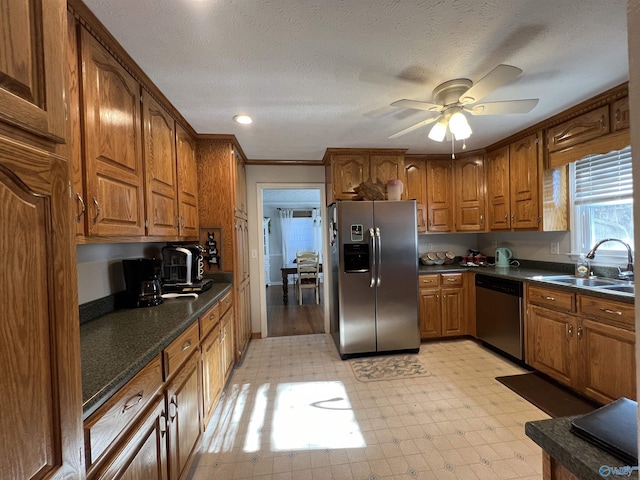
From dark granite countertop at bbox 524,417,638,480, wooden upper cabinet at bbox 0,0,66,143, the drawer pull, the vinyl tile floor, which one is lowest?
the vinyl tile floor

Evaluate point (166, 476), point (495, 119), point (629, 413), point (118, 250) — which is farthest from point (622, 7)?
point (118, 250)

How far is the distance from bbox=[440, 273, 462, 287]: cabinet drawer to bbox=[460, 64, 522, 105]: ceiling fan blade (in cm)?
204

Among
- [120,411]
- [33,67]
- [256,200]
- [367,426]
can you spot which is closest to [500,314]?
[367,426]

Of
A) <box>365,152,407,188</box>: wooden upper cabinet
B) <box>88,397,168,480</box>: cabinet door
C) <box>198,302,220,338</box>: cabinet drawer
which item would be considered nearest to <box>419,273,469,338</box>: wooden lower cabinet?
<box>365,152,407,188</box>: wooden upper cabinet

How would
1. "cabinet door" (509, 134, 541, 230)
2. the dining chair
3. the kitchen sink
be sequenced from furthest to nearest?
the dining chair, "cabinet door" (509, 134, 541, 230), the kitchen sink

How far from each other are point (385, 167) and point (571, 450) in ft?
9.89

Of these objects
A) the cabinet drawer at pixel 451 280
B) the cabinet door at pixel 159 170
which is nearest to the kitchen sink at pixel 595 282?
the cabinet drawer at pixel 451 280

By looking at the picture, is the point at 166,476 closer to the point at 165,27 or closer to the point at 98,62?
the point at 98,62

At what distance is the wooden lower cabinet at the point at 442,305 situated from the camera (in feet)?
10.6

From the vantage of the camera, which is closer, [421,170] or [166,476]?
[166,476]

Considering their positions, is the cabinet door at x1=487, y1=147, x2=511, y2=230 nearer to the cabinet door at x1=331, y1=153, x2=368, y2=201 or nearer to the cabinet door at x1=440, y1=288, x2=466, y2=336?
the cabinet door at x1=440, y1=288, x2=466, y2=336

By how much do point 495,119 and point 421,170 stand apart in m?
1.11

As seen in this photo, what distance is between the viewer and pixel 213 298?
201 centimetres

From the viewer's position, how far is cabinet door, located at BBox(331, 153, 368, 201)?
3.19 meters
